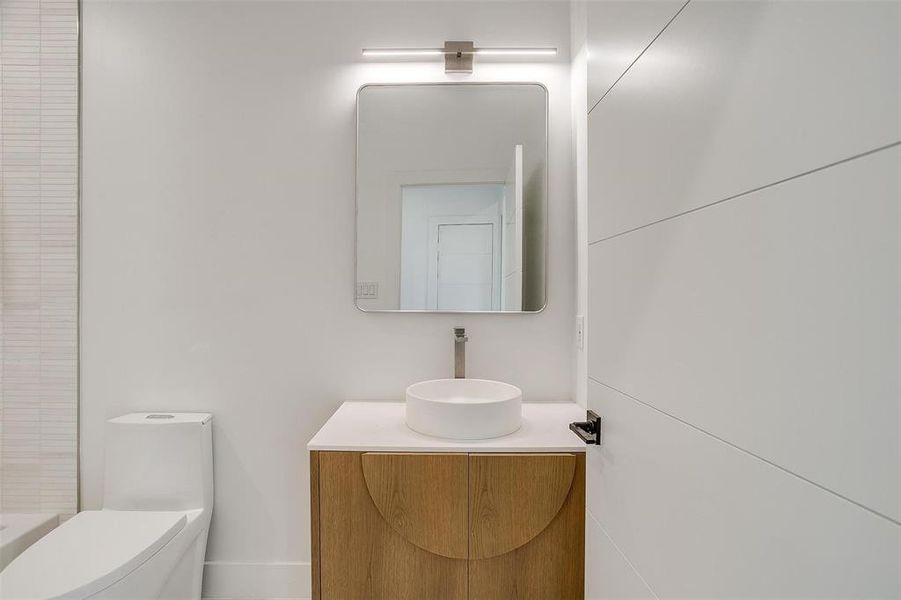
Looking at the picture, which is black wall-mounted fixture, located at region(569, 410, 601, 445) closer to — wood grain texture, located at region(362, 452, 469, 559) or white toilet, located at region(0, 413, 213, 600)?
wood grain texture, located at region(362, 452, 469, 559)

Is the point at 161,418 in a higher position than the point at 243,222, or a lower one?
lower

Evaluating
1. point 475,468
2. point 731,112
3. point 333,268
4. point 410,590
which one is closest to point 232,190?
point 333,268

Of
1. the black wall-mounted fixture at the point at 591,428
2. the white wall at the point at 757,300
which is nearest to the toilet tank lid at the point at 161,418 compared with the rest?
the black wall-mounted fixture at the point at 591,428

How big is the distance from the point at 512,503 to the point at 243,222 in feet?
4.62

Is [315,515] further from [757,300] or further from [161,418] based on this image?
[757,300]

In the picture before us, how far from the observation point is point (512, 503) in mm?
1328

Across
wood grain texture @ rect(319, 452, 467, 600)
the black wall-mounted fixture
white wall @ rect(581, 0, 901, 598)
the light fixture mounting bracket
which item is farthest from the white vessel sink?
the light fixture mounting bracket

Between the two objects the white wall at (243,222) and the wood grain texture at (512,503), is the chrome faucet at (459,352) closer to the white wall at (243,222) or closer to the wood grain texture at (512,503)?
the white wall at (243,222)

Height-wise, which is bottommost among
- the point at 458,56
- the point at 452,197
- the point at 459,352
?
the point at 459,352

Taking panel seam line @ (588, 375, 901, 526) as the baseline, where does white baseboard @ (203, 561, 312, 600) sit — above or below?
below

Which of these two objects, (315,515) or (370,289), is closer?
(315,515)

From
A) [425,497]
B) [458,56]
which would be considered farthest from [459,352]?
[458,56]

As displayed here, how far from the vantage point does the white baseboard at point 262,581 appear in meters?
1.77

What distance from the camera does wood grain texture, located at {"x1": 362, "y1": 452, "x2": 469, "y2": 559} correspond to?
1.33 meters
